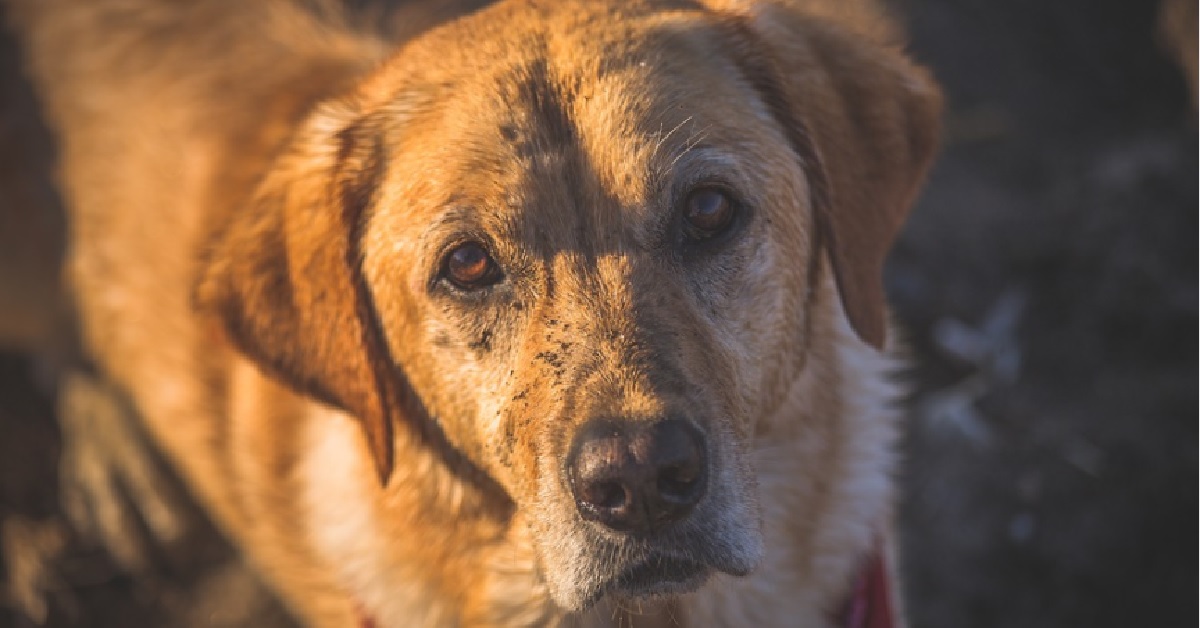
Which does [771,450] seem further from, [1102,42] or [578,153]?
[1102,42]

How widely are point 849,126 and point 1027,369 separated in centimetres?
197

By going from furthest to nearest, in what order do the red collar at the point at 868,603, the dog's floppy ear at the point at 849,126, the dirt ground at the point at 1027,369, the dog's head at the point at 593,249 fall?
1. the dirt ground at the point at 1027,369
2. the red collar at the point at 868,603
3. the dog's floppy ear at the point at 849,126
4. the dog's head at the point at 593,249

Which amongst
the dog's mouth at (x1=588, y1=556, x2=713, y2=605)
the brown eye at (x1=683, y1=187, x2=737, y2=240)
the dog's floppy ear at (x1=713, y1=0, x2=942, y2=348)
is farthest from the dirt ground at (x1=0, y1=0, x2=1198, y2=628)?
the brown eye at (x1=683, y1=187, x2=737, y2=240)

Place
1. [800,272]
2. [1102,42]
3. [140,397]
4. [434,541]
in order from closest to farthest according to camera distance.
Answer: [800,272] < [434,541] < [140,397] < [1102,42]

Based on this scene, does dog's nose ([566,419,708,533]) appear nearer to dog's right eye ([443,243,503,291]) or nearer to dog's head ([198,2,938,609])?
dog's head ([198,2,938,609])

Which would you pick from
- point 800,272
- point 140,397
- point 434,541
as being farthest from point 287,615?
point 800,272

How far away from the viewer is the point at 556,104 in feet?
7.48

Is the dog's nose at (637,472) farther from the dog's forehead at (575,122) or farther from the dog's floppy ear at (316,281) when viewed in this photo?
the dog's floppy ear at (316,281)

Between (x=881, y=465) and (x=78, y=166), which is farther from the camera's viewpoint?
(x=78, y=166)

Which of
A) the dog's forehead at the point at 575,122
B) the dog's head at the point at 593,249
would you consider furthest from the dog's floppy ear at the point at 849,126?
the dog's forehead at the point at 575,122

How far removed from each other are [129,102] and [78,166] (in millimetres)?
344

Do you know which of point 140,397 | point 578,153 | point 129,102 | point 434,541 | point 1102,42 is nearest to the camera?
point 578,153

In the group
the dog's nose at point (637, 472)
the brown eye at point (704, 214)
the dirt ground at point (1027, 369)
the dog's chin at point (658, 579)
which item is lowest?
the dirt ground at point (1027, 369)

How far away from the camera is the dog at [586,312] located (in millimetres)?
2125
